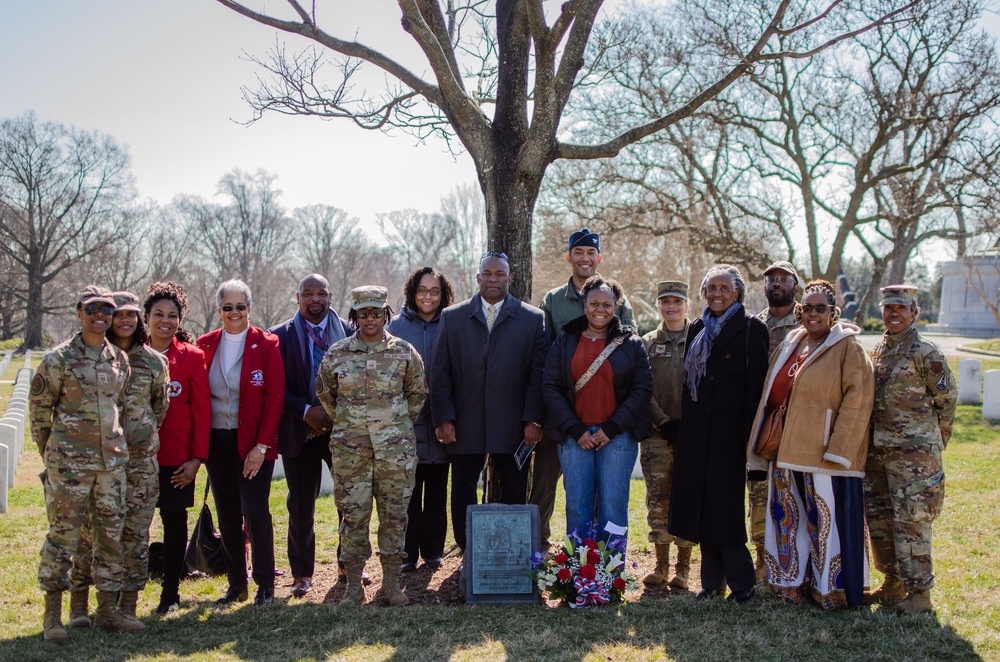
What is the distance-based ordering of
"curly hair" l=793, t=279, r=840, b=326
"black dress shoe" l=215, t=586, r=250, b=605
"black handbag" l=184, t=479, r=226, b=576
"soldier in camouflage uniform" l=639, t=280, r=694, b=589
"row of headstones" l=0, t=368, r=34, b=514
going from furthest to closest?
"row of headstones" l=0, t=368, r=34, b=514
"black handbag" l=184, t=479, r=226, b=576
"soldier in camouflage uniform" l=639, t=280, r=694, b=589
"black dress shoe" l=215, t=586, r=250, b=605
"curly hair" l=793, t=279, r=840, b=326

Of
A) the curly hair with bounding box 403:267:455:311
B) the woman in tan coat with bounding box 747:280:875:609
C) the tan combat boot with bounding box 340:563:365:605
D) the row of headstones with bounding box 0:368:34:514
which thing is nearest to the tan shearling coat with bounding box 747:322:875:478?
the woman in tan coat with bounding box 747:280:875:609

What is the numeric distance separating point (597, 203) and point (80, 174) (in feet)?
106

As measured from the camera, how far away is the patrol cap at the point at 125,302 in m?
4.74

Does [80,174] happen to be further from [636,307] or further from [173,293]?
[173,293]

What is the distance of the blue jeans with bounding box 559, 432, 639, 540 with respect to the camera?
5.30m

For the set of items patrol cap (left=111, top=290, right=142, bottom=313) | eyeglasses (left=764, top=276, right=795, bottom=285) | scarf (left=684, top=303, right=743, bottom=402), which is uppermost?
eyeglasses (left=764, top=276, right=795, bottom=285)

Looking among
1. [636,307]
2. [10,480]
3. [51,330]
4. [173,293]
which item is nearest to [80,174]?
[51,330]

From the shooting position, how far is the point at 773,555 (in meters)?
5.13

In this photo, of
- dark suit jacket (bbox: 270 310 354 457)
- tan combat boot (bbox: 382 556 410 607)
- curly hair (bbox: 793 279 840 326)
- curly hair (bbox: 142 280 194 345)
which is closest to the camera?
curly hair (bbox: 793 279 840 326)

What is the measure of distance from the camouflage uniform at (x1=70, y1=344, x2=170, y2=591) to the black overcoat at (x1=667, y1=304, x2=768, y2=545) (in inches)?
137

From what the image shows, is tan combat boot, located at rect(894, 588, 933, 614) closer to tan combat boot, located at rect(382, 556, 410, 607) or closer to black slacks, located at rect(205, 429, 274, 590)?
tan combat boot, located at rect(382, 556, 410, 607)

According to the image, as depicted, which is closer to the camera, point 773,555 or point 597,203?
point 773,555

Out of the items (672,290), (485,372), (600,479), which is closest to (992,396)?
(672,290)

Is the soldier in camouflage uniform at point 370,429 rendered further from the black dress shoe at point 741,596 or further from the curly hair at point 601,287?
the black dress shoe at point 741,596
